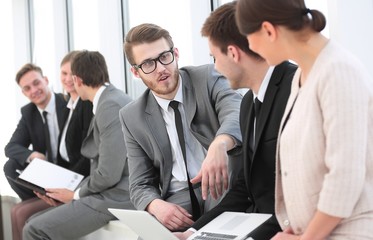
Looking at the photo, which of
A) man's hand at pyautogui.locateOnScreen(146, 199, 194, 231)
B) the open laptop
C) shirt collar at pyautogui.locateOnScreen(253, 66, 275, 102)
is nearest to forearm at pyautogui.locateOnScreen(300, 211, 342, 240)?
the open laptop

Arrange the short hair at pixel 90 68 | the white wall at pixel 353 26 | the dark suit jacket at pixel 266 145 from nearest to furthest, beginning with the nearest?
the dark suit jacket at pixel 266 145
the white wall at pixel 353 26
the short hair at pixel 90 68

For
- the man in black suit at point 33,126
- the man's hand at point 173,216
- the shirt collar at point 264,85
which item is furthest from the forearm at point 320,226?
the man in black suit at point 33,126

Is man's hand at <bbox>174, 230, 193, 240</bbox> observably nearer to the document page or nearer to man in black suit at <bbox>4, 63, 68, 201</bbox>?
the document page

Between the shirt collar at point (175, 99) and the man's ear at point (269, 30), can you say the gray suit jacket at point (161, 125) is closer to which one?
the shirt collar at point (175, 99)

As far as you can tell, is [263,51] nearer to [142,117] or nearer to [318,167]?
[318,167]

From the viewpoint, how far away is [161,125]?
2.63 m

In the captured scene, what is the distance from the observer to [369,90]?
4.54 feet

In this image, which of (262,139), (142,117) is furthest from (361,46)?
(142,117)

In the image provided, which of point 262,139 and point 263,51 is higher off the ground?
point 263,51

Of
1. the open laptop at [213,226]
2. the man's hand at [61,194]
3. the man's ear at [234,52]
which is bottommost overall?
the man's hand at [61,194]

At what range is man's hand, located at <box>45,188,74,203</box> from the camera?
3.83 meters

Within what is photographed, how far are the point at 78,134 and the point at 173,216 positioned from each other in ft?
6.05

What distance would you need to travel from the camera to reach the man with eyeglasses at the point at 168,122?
2551 mm

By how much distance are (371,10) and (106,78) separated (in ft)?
6.15
